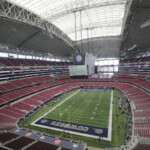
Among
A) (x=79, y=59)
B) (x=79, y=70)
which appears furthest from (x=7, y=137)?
(x=79, y=70)

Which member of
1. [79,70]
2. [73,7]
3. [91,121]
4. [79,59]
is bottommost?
[91,121]

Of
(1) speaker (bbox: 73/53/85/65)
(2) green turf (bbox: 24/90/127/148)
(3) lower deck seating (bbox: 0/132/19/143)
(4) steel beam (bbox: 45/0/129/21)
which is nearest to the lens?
(3) lower deck seating (bbox: 0/132/19/143)

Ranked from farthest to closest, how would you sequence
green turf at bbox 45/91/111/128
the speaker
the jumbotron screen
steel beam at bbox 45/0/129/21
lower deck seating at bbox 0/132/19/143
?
the jumbotron screen, the speaker, steel beam at bbox 45/0/129/21, green turf at bbox 45/91/111/128, lower deck seating at bbox 0/132/19/143

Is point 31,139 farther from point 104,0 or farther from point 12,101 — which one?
point 104,0

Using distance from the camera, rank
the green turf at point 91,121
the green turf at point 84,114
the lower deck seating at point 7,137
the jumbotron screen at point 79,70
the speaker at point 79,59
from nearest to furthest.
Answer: the lower deck seating at point 7,137 < the green turf at point 91,121 < the green turf at point 84,114 < the speaker at point 79,59 < the jumbotron screen at point 79,70

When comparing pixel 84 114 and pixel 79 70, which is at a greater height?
pixel 79 70

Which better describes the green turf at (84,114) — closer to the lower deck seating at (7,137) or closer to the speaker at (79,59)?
the lower deck seating at (7,137)

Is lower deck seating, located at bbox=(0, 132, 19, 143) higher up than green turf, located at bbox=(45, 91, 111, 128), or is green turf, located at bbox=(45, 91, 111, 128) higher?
lower deck seating, located at bbox=(0, 132, 19, 143)

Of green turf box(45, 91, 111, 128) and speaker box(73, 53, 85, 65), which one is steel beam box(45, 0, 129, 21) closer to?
speaker box(73, 53, 85, 65)

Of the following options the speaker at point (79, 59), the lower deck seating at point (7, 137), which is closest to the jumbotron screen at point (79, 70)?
the speaker at point (79, 59)

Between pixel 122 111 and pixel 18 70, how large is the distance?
35213 mm

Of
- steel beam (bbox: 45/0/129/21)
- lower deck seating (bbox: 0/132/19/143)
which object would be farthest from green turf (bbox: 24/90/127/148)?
steel beam (bbox: 45/0/129/21)

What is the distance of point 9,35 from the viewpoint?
31.4 m

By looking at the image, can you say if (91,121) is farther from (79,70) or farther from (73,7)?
(73,7)
